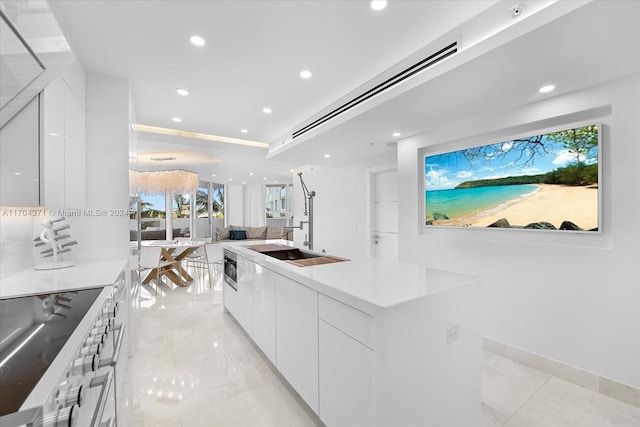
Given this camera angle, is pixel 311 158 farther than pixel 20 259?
Yes

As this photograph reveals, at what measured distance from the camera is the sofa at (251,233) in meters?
9.27

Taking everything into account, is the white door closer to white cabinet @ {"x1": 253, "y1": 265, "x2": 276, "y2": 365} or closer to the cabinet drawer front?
white cabinet @ {"x1": 253, "y1": 265, "x2": 276, "y2": 365}

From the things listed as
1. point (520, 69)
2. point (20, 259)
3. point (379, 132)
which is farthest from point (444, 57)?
point (20, 259)

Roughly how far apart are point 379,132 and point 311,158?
1754 mm

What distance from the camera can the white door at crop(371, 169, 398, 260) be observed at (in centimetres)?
432

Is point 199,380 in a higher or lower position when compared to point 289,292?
lower

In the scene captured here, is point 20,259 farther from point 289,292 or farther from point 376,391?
point 376,391

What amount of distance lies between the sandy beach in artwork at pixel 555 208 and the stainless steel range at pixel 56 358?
2.92m

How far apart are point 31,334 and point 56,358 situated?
0.31m

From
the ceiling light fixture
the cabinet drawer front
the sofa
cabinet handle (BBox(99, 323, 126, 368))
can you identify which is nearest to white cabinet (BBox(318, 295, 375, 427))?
the cabinet drawer front

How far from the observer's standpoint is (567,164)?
212cm

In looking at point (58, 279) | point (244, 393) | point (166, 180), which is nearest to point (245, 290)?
point (244, 393)

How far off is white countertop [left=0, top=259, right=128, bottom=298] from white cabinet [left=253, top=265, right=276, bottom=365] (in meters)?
0.98

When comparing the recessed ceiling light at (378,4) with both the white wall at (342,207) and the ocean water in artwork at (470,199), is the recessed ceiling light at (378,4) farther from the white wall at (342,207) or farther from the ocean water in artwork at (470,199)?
the white wall at (342,207)
